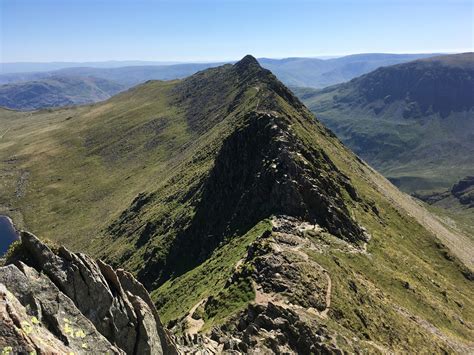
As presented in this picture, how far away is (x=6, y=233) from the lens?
160 metres

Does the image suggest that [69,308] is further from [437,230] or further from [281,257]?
[437,230]

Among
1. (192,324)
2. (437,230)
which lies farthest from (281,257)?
(437,230)

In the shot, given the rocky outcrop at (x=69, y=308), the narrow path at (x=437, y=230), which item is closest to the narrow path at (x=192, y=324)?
the rocky outcrop at (x=69, y=308)

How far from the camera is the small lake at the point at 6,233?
149262 mm

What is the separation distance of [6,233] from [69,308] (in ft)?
517

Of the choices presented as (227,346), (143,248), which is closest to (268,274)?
(227,346)

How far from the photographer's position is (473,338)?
245 feet

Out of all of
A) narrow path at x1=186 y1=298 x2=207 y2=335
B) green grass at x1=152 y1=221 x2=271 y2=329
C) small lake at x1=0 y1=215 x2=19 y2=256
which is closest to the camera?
narrow path at x1=186 y1=298 x2=207 y2=335

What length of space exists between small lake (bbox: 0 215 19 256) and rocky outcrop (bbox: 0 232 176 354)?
5252 inches

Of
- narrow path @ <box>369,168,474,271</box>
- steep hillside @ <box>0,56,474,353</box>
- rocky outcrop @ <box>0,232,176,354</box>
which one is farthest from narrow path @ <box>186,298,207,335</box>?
narrow path @ <box>369,168,474,271</box>

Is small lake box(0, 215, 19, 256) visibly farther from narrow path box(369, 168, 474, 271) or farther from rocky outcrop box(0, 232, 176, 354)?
narrow path box(369, 168, 474, 271)

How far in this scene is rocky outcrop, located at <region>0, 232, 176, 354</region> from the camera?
19.9m

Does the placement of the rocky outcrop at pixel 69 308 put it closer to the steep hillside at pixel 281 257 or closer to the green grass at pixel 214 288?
the steep hillside at pixel 281 257

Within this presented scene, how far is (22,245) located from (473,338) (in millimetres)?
77644
